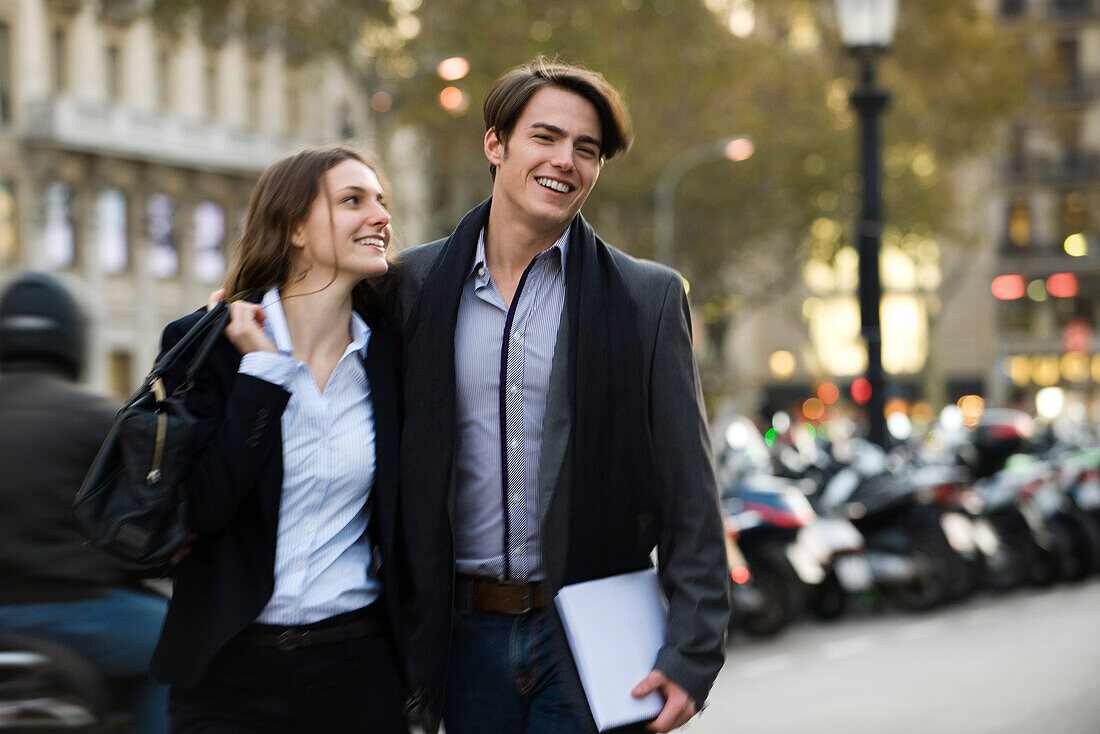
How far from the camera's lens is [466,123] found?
29.2 m

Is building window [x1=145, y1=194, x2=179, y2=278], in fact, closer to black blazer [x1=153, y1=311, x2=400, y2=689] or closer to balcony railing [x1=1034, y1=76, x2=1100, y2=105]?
black blazer [x1=153, y1=311, x2=400, y2=689]

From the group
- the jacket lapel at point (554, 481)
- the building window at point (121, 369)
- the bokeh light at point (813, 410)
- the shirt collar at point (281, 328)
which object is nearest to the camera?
the jacket lapel at point (554, 481)

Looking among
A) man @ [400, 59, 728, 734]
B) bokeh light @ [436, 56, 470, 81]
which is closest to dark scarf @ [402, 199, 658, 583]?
man @ [400, 59, 728, 734]

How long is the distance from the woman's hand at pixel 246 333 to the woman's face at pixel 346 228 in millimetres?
229

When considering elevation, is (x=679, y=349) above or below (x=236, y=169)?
below

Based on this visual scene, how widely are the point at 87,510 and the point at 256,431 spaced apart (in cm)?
34

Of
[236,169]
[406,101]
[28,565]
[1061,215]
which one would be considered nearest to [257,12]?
[406,101]

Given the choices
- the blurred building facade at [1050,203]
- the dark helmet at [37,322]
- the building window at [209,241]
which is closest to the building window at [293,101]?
the building window at [209,241]

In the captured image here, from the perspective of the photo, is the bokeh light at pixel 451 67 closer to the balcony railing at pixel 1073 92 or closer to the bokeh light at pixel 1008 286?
the bokeh light at pixel 1008 286

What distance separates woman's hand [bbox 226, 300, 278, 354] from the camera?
319 cm

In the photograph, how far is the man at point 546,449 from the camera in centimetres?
318

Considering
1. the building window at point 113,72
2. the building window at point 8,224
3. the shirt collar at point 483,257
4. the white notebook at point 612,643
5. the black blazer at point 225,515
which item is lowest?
the white notebook at point 612,643

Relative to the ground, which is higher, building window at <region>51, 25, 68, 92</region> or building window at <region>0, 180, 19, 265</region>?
building window at <region>51, 25, 68, 92</region>

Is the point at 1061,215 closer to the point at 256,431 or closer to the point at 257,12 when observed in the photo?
the point at 257,12
